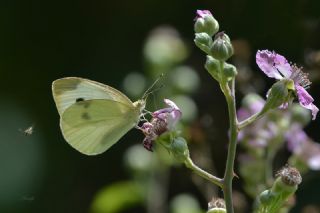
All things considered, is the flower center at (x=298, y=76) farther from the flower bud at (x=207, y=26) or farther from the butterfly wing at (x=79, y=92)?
the butterfly wing at (x=79, y=92)

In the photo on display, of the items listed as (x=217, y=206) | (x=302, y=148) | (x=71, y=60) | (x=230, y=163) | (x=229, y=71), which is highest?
(x=229, y=71)

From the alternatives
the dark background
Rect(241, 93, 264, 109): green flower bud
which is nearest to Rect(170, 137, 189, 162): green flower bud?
Rect(241, 93, 264, 109): green flower bud

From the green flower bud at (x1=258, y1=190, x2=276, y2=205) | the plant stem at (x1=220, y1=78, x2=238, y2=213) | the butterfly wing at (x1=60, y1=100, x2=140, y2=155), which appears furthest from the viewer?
the butterfly wing at (x1=60, y1=100, x2=140, y2=155)

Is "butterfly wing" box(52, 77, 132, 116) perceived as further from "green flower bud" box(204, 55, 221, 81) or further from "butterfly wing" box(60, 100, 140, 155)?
"green flower bud" box(204, 55, 221, 81)

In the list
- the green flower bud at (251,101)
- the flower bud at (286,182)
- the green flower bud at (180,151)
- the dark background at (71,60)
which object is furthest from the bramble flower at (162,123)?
the dark background at (71,60)

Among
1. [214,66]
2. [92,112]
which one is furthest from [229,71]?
[92,112]

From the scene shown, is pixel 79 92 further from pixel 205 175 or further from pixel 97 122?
pixel 205 175

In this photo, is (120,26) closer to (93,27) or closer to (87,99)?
(93,27)
